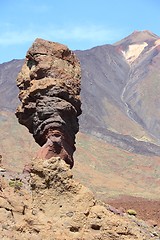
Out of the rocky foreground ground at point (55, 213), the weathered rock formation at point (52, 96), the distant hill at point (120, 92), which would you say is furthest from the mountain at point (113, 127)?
the weathered rock formation at point (52, 96)

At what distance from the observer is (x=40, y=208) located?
19.8ft

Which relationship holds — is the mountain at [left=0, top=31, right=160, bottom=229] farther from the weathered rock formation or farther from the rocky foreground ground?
the weathered rock formation

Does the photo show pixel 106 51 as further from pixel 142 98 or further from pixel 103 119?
pixel 103 119

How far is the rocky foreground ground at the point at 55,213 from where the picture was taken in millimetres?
5450

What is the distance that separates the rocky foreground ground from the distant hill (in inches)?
2324

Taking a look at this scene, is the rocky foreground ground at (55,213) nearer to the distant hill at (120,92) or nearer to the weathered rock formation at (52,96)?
the weathered rock formation at (52,96)

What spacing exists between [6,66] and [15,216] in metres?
109

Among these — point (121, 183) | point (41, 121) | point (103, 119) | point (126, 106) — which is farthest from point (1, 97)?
point (41, 121)

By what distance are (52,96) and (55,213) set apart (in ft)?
25.5

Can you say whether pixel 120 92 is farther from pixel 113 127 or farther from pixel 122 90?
pixel 113 127

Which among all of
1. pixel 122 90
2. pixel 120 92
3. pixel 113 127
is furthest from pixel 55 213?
pixel 122 90

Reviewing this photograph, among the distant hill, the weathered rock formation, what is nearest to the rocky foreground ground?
the weathered rock formation

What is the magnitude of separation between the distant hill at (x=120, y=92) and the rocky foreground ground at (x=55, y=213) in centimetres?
5902

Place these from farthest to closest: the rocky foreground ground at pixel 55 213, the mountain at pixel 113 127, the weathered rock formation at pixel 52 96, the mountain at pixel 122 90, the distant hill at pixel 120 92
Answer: the mountain at pixel 122 90
the distant hill at pixel 120 92
the mountain at pixel 113 127
the weathered rock formation at pixel 52 96
the rocky foreground ground at pixel 55 213
